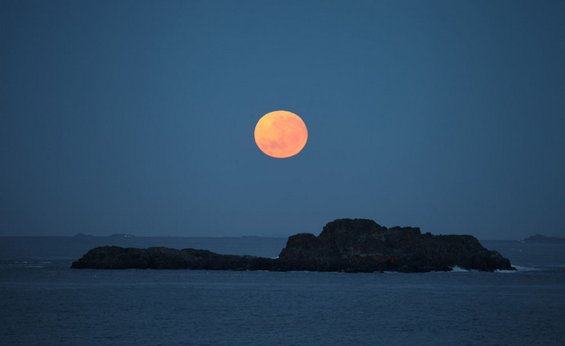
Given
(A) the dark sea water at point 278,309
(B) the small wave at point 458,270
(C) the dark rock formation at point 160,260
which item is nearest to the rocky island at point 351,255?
(C) the dark rock formation at point 160,260

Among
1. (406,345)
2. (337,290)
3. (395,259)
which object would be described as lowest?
(406,345)

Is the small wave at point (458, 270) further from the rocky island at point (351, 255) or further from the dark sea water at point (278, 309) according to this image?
the dark sea water at point (278, 309)

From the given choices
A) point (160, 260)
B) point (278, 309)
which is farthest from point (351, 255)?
point (278, 309)

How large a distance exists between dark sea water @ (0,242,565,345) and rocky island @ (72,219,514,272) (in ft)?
24.8

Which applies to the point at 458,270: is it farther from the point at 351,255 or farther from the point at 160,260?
the point at 160,260

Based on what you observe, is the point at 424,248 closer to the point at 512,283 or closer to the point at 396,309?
the point at 512,283

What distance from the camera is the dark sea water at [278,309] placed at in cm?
5584

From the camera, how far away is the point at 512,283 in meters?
104

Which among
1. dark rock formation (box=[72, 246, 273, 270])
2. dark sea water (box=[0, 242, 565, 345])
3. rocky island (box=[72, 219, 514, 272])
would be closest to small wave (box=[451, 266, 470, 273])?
rocky island (box=[72, 219, 514, 272])

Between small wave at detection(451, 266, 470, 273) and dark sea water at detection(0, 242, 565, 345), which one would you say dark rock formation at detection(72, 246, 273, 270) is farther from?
small wave at detection(451, 266, 470, 273)

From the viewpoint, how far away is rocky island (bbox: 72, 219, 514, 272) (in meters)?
121

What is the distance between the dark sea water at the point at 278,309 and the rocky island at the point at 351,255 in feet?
24.8

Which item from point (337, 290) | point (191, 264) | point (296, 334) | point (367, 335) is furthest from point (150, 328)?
point (191, 264)

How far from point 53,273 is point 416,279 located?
52.2 metres
